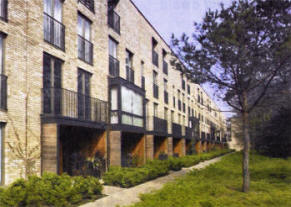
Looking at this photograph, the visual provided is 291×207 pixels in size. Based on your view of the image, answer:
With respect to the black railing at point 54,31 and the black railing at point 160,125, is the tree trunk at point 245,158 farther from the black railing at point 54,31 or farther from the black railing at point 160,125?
the black railing at point 160,125

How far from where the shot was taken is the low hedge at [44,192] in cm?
780

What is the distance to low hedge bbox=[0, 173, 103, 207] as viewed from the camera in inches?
307

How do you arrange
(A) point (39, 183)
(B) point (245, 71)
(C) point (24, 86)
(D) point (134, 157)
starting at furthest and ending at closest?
(D) point (134, 157), (B) point (245, 71), (C) point (24, 86), (A) point (39, 183)

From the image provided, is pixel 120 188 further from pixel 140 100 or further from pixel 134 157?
pixel 140 100

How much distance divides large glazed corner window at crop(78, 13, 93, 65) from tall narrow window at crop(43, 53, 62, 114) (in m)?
2.08

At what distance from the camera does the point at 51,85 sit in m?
12.2

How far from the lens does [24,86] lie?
1061cm

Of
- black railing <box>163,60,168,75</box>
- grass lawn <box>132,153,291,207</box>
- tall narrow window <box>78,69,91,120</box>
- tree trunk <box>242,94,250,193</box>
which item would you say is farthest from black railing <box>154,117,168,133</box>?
tree trunk <box>242,94,250,193</box>

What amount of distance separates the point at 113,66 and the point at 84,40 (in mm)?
3298

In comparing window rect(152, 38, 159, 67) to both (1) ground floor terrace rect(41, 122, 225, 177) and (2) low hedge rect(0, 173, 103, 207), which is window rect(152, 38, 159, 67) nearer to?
(1) ground floor terrace rect(41, 122, 225, 177)

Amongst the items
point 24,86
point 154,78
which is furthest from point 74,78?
point 154,78

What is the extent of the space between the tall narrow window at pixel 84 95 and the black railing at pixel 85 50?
2.29 ft

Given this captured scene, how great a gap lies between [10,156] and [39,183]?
5.90 feet

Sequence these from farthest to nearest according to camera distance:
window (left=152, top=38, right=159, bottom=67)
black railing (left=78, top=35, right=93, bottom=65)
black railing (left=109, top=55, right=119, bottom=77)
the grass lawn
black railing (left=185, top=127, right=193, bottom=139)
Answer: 1. black railing (left=185, top=127, right=193, bottom=139)
2. window (left=152, top=38, right=159, bottom=67)
3. black railing (left=109, top=55, right=119, bottom=77)
4. black railing (left=78, top=35, right=93, bottom=65)
5. the grass lawn
